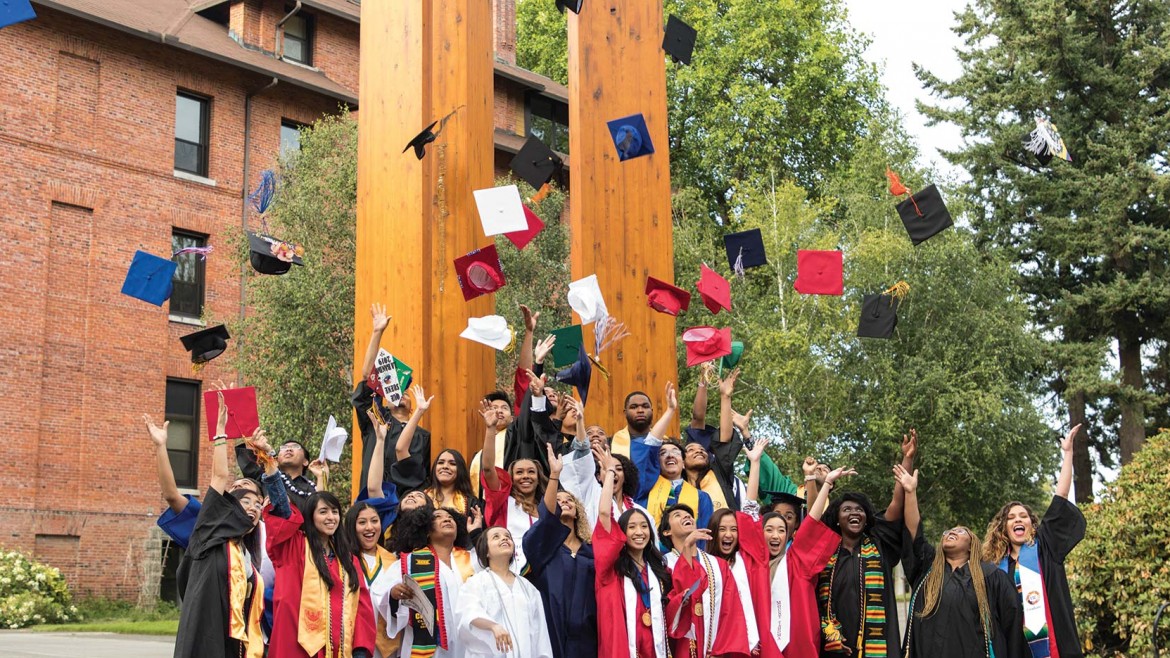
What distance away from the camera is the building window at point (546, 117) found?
29.4 meters

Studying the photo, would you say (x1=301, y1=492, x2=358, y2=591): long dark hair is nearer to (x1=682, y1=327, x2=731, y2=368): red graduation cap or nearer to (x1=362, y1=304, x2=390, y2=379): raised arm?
(x1=362, y1=304, x2=390, y2=379): raised arm

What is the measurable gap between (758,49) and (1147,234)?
11181mm

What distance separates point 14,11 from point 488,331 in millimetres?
3124

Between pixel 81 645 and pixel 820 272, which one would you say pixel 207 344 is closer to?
pixel 820 272

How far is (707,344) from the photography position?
334 inches

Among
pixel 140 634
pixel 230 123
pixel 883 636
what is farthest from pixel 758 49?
pixel 883 636

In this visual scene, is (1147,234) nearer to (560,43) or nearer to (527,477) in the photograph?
(560,43)

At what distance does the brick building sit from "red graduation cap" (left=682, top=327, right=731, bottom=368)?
39.8 feet

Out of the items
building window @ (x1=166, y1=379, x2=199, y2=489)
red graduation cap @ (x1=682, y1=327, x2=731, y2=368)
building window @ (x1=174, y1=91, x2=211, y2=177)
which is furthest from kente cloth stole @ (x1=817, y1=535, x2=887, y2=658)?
building window @ (x1=174, y1=91, x2=211, y2=177)

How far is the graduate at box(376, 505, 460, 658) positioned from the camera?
20.2ft

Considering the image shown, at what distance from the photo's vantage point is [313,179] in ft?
59.2

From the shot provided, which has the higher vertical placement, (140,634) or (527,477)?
(527,477)

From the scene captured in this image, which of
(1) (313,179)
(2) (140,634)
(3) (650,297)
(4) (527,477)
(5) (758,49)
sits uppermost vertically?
(5) (758,49)

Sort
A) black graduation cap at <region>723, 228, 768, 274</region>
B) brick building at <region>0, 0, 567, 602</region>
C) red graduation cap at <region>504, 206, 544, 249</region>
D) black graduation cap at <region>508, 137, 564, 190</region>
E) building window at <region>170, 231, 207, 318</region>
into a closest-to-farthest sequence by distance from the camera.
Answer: red graduation cap at <region>504, 206, 544, 249</region>, black graduation cap at <region>508, 137, 564, 190</region>, black graduation cap at <region>723, 228, 768, 274</region>, brick building at <region>0, 0, 567, 602</region>, building window at <region>170, 231, 207, 318</region>
